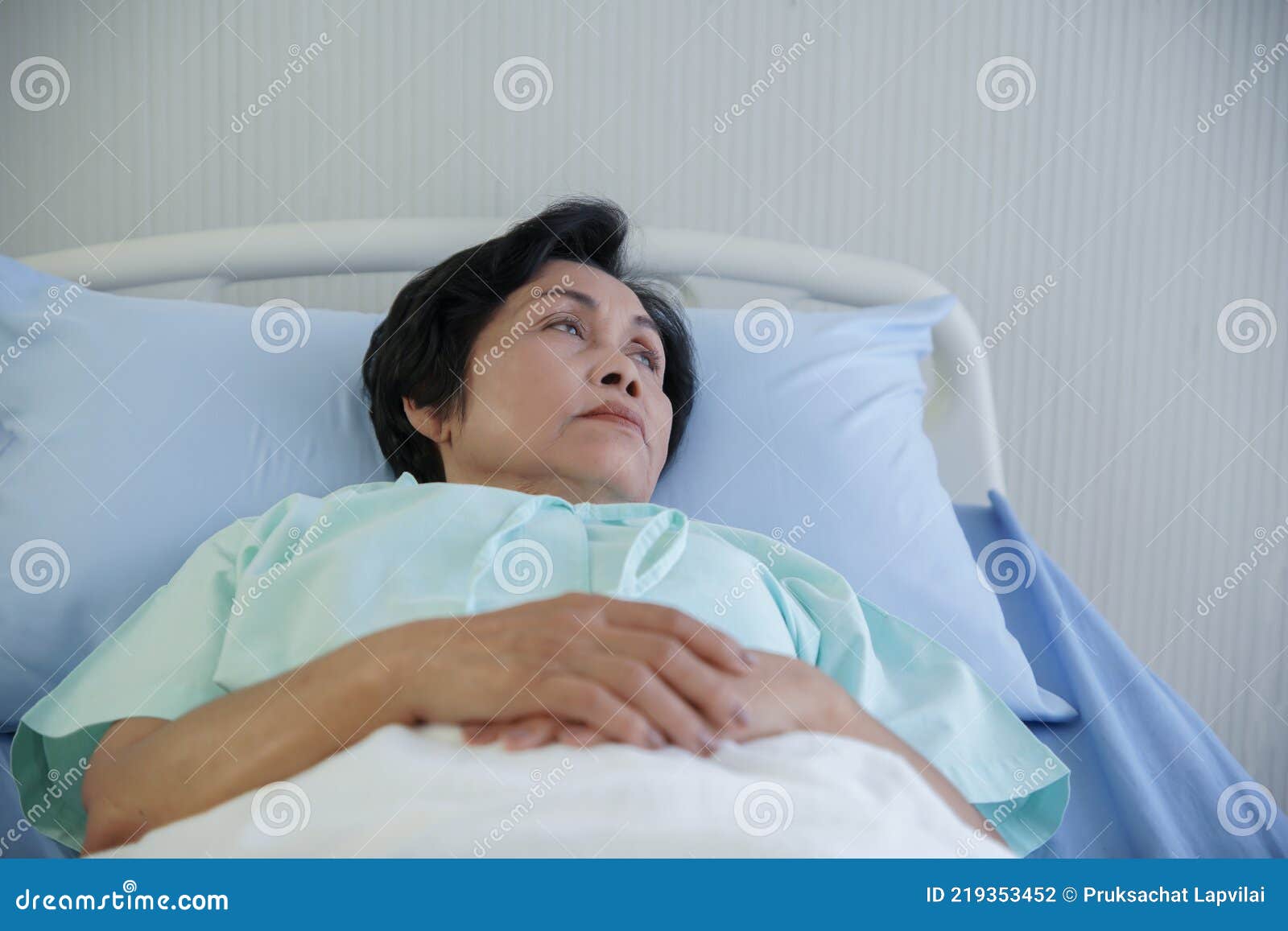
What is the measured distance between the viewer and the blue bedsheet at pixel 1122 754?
1.03 meters

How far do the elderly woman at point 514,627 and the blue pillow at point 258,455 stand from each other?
130mm

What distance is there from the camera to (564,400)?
1132mm

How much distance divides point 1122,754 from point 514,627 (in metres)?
0.65

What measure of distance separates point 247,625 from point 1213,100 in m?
1.73

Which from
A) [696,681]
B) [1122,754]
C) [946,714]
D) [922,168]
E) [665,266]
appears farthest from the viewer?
[922,168]

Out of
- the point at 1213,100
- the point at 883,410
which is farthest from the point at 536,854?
the point at 1213,100

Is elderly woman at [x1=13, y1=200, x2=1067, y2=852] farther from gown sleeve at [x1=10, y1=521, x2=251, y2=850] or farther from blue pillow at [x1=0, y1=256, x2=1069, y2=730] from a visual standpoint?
blue pillow at [x1=0, y1=256, x2=1069, y2=730]

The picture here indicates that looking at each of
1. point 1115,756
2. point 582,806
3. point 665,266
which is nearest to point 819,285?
point 665,266

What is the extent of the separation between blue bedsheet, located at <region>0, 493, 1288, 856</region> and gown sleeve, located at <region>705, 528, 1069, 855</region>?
55mm

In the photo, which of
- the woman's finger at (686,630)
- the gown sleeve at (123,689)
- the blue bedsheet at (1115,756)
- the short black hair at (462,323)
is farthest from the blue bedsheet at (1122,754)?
the gown sleeve at (123,689)

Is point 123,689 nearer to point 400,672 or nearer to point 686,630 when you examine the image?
point 400,672

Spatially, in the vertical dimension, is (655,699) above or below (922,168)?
below

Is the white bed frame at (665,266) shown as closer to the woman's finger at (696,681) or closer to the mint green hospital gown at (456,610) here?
the mint green hospital gown at (456,610)
